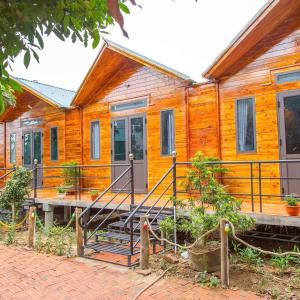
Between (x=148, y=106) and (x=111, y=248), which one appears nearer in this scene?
(x=111, y=248)

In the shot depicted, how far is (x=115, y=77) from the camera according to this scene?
36.9 feet

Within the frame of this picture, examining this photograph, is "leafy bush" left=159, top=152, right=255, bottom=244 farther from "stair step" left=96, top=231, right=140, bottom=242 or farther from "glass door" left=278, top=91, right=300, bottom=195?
"glass door" left=278, top=91, right=300, bottom=195

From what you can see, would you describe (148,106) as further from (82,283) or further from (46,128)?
(82,283)

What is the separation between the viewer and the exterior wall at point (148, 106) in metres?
9.53

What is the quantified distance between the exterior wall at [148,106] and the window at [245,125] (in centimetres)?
155

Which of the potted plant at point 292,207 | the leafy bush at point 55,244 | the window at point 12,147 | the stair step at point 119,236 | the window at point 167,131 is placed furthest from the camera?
the window at point 12,147

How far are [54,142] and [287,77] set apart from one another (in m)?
8.72

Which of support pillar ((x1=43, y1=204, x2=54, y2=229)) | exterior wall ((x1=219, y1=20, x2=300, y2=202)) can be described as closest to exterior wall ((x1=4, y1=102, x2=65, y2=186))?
support pillar ((x1=43, y1=204, x2=54, y2=229))

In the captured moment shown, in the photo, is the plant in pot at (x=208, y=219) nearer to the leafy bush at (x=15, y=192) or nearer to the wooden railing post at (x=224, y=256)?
the wooden railing post at (x=224, y=256)

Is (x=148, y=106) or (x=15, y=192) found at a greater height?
(x=148, y=106)

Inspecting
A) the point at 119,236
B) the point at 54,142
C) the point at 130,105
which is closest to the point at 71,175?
the point at 54,142

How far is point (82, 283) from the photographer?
5.32 m

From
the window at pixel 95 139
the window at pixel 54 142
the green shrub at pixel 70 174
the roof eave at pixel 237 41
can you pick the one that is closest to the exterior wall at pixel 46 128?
the window at pixel 54 142

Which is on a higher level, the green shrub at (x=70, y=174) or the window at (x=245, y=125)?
the window at (x=245, y=125)
